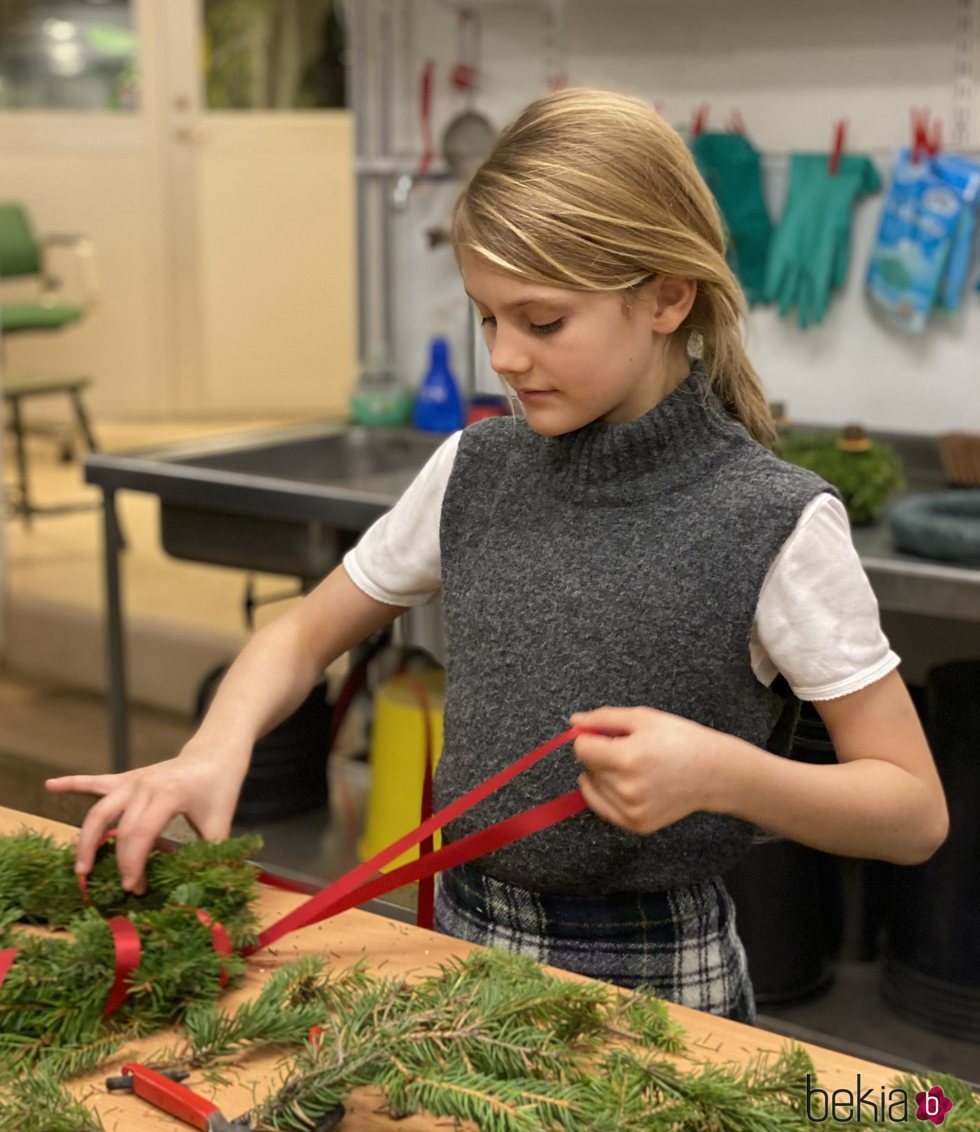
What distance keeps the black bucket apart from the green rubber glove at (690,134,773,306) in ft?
3.34

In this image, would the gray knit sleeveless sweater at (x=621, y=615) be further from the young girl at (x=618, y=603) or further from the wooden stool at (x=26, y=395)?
the wooden stool at (x=26, y=395)

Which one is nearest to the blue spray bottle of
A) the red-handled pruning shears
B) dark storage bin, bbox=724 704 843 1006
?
dark storage bin, bbox=724 704 843 1006

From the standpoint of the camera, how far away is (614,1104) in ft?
2.14

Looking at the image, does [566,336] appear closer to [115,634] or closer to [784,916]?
[784,916]

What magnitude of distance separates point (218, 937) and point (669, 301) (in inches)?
19.0

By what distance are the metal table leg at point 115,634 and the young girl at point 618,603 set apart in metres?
1.53

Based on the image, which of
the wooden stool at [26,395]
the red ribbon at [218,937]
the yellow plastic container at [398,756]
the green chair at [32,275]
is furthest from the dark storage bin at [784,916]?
the green chair at [32,275]

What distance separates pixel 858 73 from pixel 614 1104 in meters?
2.18

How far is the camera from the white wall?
2439 millimetres

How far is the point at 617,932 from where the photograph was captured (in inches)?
40.5

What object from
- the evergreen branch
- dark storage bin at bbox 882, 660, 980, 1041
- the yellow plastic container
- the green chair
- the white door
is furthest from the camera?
the white door

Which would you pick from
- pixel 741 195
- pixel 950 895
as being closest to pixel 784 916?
pixel 950 895

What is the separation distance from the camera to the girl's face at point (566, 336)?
0.94 metres

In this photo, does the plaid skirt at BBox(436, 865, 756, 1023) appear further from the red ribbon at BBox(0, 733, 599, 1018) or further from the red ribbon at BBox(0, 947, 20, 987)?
the red ribbon at BBox(0, 947, 20, 987)
